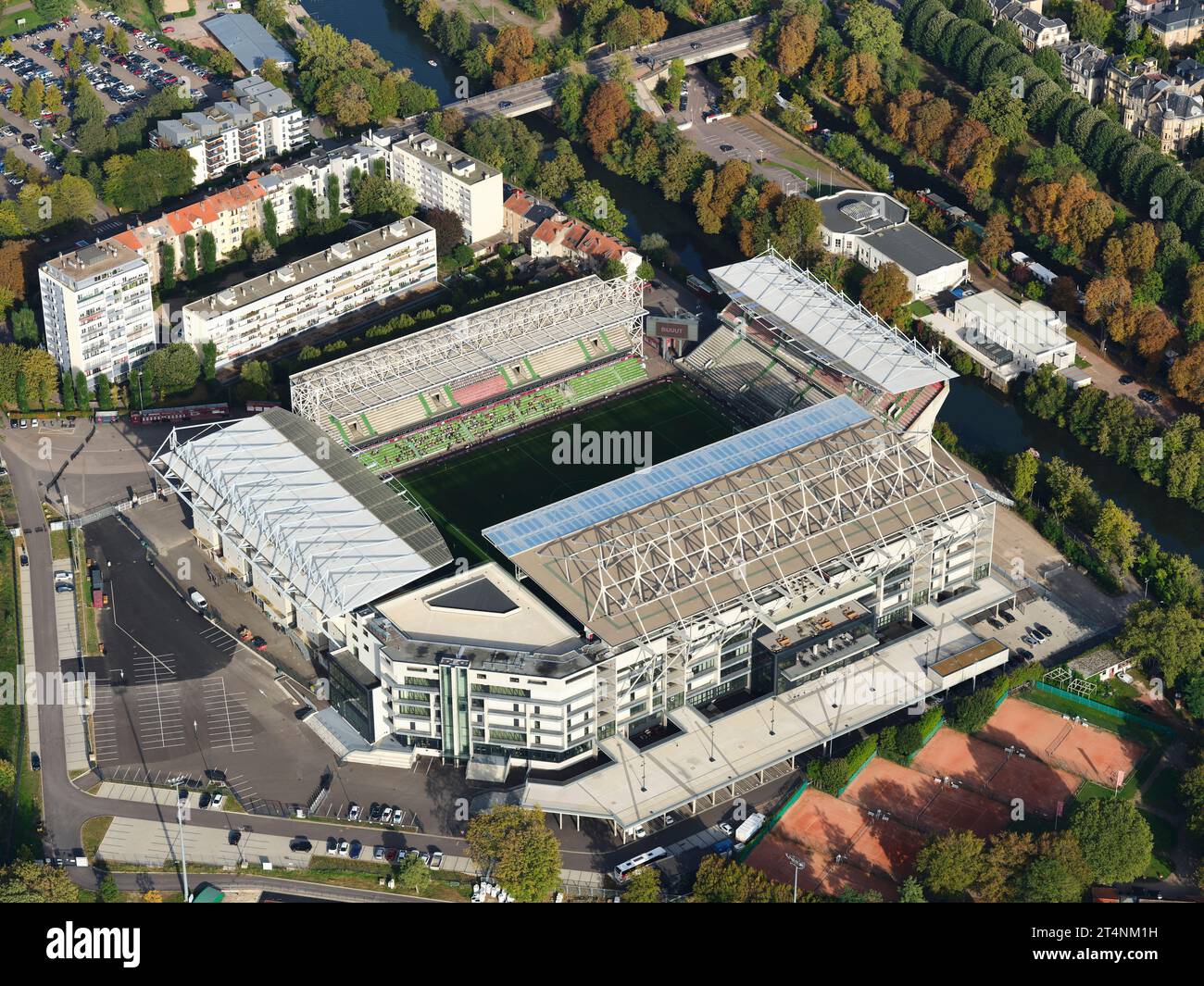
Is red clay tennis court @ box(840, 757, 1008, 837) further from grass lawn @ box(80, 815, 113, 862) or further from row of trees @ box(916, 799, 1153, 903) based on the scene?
grass lawn @ box(80, 815, 113, 862)

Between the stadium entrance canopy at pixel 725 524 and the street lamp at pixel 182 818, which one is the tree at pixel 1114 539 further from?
the street lamp at pixel 182 818

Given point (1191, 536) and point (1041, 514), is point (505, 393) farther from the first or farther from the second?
point (1191, 536)

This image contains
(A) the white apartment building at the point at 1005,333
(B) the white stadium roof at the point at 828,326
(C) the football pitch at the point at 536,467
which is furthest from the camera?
(A) the white apartment building at the point at 1005,333

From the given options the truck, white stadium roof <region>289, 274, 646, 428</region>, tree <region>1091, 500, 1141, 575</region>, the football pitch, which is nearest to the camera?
the truck

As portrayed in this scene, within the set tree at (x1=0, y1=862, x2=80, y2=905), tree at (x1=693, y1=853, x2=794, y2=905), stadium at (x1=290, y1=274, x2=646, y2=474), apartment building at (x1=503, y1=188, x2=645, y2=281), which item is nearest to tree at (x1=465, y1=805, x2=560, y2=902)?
tree at (x1=693, y1=853, x2=794, y2=905)

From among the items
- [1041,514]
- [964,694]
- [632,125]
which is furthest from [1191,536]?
[632,125]

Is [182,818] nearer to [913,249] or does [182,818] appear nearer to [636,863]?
[636,863]

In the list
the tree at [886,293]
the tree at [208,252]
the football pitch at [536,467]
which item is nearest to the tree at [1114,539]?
the football pitch at [536,467]
